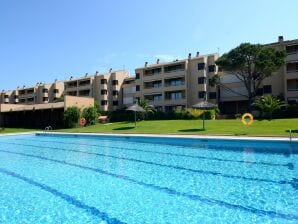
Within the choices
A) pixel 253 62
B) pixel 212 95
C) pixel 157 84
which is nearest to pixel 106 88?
pixel 157 84

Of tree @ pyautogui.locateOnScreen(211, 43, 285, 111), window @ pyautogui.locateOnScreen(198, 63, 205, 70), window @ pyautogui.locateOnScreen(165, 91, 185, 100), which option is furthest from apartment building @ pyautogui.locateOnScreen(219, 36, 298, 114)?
window @ pyautogui.locateOnScreen(165, 91, 185, 100)

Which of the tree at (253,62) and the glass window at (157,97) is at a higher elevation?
the tree at (253,62)

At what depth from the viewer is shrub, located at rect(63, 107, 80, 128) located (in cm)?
3844

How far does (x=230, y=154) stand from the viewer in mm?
15484

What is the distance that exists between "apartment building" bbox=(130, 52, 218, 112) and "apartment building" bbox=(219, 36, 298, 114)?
2064mm

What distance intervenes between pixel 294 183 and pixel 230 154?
6.50 metres

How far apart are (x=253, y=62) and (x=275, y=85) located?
5690mm

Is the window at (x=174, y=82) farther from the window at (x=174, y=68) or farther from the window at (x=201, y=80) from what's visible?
the window at (x=201, y=80)

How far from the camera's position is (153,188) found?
29.1 feet

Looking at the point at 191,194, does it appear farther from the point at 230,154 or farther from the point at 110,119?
the point at 110,119

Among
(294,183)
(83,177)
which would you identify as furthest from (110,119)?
(294,183)

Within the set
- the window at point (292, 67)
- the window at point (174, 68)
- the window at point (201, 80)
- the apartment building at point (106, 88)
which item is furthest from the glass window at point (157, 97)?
the window at point (292, 67)

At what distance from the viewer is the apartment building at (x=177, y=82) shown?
46.5 metres

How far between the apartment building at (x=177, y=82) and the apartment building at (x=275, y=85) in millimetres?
2064
